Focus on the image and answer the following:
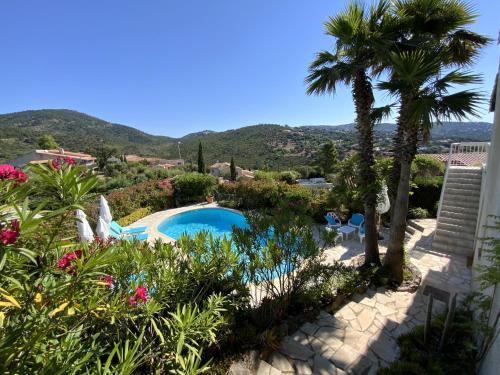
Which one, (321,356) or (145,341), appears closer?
(145,341)

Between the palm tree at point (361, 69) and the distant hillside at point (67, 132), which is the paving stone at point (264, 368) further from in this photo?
the distant hillside at point (67, 132)

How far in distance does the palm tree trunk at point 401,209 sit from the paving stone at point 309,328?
9.41ft

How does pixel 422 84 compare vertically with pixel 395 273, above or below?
above

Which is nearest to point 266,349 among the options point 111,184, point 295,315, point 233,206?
point 295,315

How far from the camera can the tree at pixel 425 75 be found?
4.24 m

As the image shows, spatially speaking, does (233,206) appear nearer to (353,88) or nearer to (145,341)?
(353,88)

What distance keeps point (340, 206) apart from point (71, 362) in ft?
36.3

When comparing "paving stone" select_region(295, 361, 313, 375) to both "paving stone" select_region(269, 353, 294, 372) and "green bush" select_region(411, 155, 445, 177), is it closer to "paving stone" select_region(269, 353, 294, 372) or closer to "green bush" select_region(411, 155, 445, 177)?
"paving stone" select_region(269, 353, 294, 372)

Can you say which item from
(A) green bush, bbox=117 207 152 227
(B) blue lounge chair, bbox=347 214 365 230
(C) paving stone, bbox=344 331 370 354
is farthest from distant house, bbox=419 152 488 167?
(A) green bush, bbox=117 207 152 227

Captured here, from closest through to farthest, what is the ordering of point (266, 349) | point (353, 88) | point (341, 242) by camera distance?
point (266, 349) < point (353, 88) < point (341, 242)

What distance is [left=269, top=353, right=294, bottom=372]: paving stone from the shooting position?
357 centimetres

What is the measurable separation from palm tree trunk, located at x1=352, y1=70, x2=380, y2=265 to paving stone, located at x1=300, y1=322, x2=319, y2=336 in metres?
2.91

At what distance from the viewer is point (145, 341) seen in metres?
3.30

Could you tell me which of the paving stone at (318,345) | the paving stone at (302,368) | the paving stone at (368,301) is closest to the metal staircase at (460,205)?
the paving stone at (368,301)
